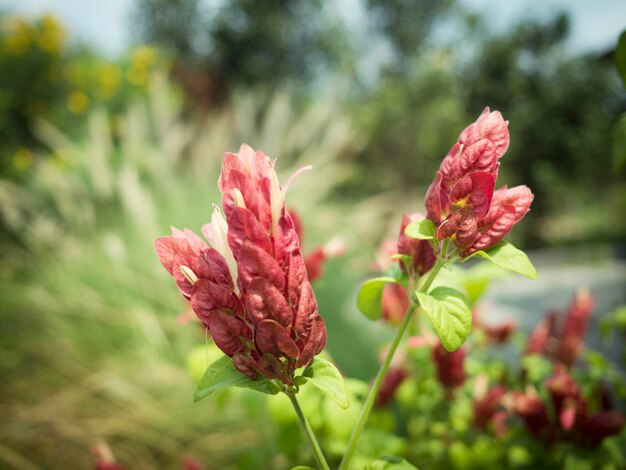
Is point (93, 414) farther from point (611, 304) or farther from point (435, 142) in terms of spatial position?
point (435, 142)

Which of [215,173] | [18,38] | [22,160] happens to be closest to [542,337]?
[215,173]

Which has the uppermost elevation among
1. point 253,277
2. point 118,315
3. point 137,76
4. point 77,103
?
point 137,76

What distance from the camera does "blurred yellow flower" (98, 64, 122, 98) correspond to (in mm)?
5570

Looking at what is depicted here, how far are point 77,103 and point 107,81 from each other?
0.51 meters

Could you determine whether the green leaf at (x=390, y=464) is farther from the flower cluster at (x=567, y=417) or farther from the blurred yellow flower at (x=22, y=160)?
the blurred yellow flower at (x=22, y=160)

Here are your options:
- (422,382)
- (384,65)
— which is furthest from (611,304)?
(384,65)

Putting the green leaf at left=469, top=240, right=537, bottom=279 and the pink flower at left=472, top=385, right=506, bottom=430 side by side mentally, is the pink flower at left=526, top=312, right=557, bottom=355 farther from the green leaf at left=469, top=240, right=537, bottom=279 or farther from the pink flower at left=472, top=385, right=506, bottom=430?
the green leaf at left=469, top=240, right=537, bottom=279

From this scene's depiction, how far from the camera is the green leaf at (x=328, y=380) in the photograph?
1.20 feet

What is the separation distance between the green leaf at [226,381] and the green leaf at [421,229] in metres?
0.17

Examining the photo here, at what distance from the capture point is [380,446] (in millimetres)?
791

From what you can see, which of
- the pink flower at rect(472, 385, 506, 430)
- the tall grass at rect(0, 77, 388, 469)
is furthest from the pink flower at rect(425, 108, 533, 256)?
the tall grass at rect(0, 77, 388, 469)

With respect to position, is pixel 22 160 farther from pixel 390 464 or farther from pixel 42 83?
pixel 390 464

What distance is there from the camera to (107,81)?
5.56m

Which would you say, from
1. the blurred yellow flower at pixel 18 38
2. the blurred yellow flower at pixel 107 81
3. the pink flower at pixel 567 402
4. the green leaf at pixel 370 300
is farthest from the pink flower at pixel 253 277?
the blurred yellow flower at pixel 107 81
